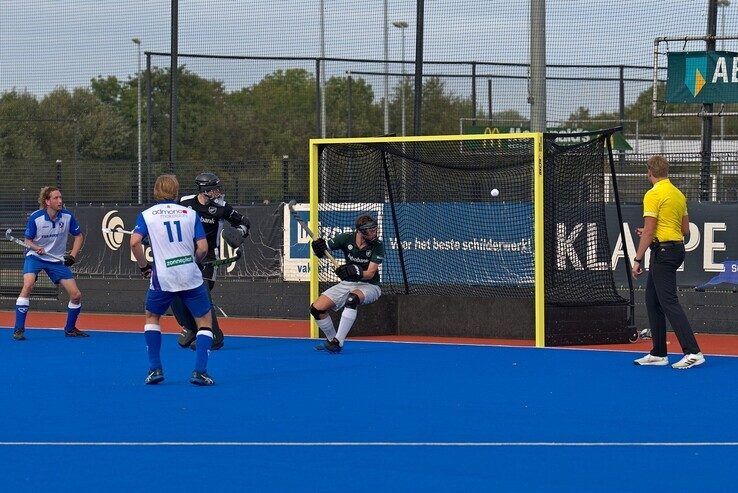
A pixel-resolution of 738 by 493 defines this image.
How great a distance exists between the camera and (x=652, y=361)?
1269 centimetres

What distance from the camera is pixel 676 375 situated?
39.4 feet

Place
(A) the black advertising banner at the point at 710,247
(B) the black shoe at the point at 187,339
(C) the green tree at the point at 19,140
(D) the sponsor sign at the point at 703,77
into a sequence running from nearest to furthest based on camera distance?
(B) the black shoe at the point at 187,339, (A) the black advertising banner at the point at 710,247, (D) the sponsor sign at the point at 703,77, (C) the green tree at the point at 19,140

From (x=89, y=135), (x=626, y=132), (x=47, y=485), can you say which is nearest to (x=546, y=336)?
(x=47, y=485)

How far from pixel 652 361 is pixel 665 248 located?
3.79ft

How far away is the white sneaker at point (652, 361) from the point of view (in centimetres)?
1264

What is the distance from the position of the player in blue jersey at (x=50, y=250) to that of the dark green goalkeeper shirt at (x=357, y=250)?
3474 millimetres

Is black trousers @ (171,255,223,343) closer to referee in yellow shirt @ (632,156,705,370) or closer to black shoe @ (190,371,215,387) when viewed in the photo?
black shoe @ (190,371,215,387)

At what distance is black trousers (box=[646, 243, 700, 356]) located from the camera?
12.3 metres

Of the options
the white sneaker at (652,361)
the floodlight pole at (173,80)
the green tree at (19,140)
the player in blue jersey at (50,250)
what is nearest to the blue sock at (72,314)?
the player in blue jersey at (50,250)

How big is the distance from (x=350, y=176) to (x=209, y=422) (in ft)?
24.5

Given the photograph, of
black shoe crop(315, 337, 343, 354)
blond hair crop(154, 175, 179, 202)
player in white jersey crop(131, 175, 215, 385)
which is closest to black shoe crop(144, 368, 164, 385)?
player in white jersey crop(131, 175, 215, 385)

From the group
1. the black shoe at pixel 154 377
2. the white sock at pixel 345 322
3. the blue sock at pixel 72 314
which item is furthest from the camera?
the blue sock at pixel 72 314

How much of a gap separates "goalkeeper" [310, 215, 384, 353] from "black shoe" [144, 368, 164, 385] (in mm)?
3046

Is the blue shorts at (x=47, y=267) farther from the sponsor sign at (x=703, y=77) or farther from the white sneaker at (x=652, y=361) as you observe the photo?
the sponsor sign at (x=703, y=77)
